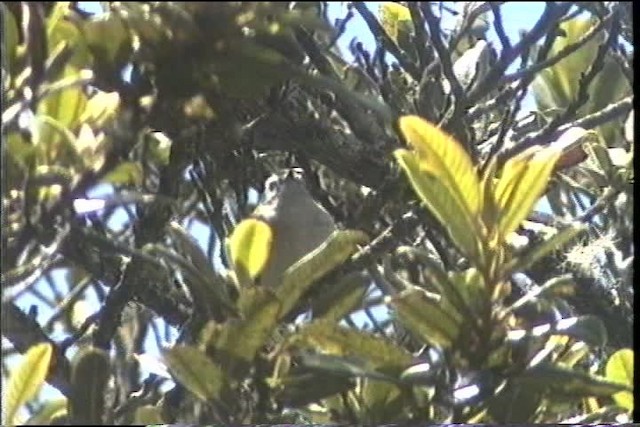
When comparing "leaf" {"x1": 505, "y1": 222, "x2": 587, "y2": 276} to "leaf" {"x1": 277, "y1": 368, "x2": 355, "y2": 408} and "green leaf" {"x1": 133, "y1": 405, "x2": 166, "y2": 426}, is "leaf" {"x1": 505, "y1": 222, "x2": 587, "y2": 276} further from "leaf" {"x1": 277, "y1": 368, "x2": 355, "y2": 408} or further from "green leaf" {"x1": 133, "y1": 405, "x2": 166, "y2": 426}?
"green leaf" {"x1": 133, "y1": 405, "x2": 166, "y2": 426}

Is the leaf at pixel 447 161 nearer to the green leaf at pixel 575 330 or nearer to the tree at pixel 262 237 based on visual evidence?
the tree at pixel 262 237

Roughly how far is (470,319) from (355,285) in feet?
0.42

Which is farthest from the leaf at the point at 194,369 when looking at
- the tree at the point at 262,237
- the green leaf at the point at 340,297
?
the green leaf at the point at 340,297

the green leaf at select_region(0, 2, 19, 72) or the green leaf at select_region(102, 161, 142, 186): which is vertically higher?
the green leaf at select_region(0, 2, 19, 72)

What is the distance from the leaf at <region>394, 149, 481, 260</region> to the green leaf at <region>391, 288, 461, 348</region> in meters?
0.07

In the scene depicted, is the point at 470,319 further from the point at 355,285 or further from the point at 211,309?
the point at 211,309

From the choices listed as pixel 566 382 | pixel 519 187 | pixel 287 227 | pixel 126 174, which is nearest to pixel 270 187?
pixel 287 227

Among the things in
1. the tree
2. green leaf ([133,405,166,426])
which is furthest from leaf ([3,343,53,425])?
green leaf ([133,405,166,426])

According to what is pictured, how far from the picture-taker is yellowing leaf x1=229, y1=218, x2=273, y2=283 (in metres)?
1.18

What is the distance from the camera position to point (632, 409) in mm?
1251

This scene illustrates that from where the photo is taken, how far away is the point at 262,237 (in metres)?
1.19

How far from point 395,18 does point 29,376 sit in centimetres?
53

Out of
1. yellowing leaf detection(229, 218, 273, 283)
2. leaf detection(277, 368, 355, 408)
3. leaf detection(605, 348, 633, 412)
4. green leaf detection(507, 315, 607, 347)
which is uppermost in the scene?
yellowing leaf detection(229, 218, 273, 283)

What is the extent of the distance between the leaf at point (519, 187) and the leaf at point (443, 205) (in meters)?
0.03
